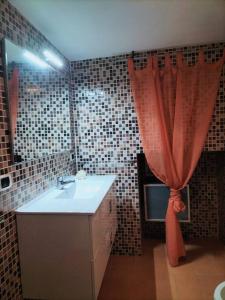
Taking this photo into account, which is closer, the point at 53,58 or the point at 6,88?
the point at 6,88

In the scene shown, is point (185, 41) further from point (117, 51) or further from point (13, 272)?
point (13, 272)

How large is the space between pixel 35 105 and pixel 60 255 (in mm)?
1185

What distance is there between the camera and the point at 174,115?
2324 millimetres

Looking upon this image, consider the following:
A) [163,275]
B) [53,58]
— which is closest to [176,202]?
[163,275]

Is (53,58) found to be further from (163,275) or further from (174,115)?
(163,275)

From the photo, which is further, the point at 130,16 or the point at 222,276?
the point at 222,276

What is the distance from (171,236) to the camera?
2.36 m

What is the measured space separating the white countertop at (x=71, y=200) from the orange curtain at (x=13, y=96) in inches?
20.2

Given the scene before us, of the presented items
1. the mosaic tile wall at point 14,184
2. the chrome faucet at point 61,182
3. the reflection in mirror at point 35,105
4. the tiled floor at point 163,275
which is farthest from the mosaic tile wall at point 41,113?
the tiled floor at point 163,275

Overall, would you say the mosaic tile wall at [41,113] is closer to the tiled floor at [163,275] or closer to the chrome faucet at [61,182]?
the chrome faucet at [61,182]

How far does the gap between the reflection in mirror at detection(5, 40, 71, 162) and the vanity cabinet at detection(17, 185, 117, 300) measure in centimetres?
49

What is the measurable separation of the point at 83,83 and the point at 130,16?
1.01 metres

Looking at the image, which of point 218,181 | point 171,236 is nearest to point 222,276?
point 171,236

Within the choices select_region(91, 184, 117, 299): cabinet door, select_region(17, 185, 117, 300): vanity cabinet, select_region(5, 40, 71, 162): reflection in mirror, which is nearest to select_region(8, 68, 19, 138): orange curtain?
select_region(5, 40, 71, 162): reflection in mirror
